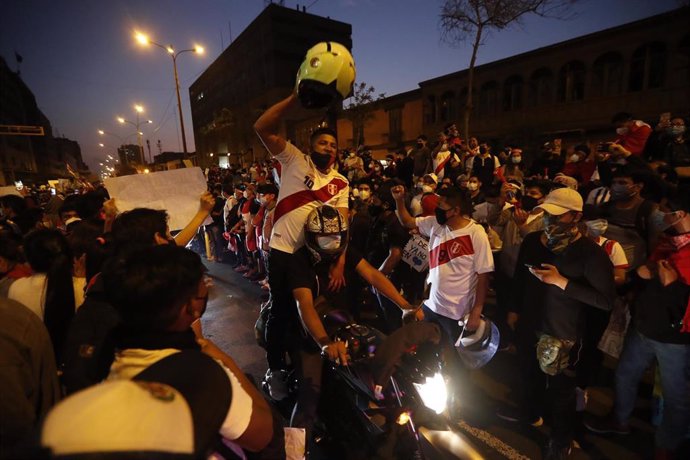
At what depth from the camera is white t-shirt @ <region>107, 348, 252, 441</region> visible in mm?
1369

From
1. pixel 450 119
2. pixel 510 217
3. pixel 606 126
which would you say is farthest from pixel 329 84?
pixel 450 119

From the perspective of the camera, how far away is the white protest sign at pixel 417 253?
4.83 meters

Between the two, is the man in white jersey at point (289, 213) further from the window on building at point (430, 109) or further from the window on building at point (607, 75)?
the window on building at point (430, 109)

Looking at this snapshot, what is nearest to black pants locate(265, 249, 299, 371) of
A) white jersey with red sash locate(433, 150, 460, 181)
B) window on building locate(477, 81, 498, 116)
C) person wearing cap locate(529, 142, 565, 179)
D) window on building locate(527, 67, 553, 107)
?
person wearing cap locate(529, 142, 565, 179)

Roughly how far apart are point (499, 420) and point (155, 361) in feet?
11.7

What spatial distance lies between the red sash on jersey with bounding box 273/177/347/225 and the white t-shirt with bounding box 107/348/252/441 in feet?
6.60

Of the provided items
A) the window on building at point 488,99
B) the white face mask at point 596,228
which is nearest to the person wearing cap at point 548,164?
the white face mask at point 596,228

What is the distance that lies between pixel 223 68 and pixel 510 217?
7678 cm

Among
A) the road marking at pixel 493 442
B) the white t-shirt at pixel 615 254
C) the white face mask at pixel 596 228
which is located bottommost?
the road marking at pixel 493 442

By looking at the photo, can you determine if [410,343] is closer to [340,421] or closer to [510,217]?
[340,421]

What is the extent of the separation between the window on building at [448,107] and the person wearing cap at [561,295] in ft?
96.4

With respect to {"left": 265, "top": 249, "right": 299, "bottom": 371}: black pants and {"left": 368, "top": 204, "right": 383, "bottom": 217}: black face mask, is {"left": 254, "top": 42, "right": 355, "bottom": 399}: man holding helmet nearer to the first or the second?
{"left": 265, "top": 249, "right": 299, "bottom": 371}: black pants

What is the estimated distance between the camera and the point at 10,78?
222ft

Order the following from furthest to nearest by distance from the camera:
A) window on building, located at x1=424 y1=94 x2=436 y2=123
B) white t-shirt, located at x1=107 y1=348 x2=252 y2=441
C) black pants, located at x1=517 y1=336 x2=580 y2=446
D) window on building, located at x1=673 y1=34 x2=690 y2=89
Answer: window on building, located at x1=424 y1=94 x2=436 y2=123
window on building, located at x1=673 y1=34 x2=690 y2=89
black pants, located at x1=517 y1=336 x2=580 y2=446
white t-shirt, located at x1=107 y1=348 x2=252 y2=441
